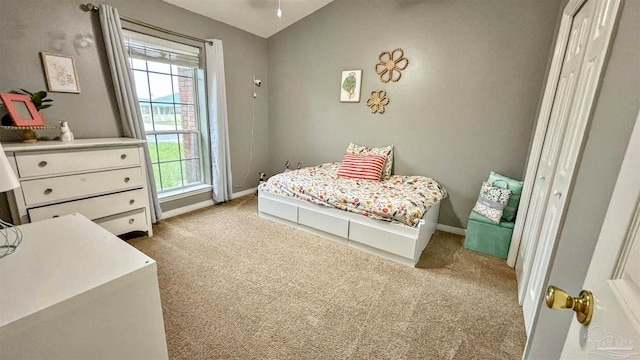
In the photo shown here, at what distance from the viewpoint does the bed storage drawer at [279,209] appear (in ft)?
9.61

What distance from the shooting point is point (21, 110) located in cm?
201

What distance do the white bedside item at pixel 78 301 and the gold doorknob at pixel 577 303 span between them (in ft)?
3.42

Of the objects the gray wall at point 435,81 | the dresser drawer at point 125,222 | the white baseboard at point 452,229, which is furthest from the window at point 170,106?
the white baseboard at point 452,229

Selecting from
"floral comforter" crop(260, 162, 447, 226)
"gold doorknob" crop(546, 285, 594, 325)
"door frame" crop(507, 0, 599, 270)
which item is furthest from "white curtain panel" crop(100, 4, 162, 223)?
"door frame" crop(507, 0, 599, 270)

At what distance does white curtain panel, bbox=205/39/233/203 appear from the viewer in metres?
3.23

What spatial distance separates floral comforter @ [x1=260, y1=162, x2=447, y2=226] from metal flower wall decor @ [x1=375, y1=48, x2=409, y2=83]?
1.20 metres

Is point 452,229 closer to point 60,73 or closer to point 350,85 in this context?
point 350,85

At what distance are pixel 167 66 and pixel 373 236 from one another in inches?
117

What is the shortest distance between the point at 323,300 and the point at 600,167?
1.59 metres

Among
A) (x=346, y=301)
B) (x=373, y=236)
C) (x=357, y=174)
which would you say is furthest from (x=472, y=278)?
(x=357, y=174)

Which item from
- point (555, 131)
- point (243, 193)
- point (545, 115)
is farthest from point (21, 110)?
point (545, 115)

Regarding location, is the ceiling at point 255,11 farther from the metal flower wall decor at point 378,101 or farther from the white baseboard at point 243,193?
the white baseboard at point 243,193

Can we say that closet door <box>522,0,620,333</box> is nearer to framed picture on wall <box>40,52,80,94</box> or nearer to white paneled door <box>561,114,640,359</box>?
white paneled door <box>561,114,640,359</box>

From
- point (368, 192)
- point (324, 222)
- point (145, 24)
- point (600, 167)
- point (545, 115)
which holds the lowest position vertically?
point (324, 222)
